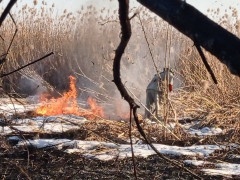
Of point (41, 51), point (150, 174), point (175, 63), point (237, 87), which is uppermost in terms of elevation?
point (41, 51)

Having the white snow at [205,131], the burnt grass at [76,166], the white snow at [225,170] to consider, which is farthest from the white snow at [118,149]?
the white snow at [205,131]

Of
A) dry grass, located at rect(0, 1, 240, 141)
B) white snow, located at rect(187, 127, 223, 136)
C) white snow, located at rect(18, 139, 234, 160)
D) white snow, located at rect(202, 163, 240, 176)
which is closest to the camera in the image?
white snow, located at rect(202, 163, 240, 176)

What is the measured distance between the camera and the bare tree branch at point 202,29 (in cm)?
66

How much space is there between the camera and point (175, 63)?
1009 centimetres

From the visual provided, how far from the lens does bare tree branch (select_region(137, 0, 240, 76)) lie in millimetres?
661

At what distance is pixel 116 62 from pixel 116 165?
3.27 meters

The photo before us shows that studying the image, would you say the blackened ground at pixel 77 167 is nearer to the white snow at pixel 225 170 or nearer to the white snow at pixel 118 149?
the white snow at pixel 118 149

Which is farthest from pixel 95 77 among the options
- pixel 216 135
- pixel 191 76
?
pixel 216 135

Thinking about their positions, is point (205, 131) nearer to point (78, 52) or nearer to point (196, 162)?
point (196, 162)

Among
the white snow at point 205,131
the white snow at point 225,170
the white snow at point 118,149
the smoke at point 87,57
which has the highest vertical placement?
the smoke at point 87,57

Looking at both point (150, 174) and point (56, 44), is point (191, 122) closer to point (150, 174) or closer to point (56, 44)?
point (150, 174)

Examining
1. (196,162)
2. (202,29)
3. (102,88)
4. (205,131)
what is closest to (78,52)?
(102,88)

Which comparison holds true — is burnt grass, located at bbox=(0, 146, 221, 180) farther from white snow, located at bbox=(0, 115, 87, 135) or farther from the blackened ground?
white snow, located at bbox=(0, 115, 87, 135)

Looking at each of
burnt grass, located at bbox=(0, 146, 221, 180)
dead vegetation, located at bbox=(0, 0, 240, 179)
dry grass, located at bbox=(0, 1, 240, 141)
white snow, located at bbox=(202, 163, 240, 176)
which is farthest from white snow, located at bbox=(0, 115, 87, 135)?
dry grass, located at bbox=(0, 1, 240, 141)
